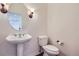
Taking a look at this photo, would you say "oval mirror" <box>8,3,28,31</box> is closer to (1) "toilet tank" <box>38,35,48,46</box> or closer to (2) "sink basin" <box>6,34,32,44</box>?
(2) "sink basin" <box>6,34,32,44</box>

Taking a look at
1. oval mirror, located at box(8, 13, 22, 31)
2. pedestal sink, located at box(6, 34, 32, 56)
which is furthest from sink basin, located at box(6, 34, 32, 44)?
oval mirror, located at box(8, 13, 22, 31)

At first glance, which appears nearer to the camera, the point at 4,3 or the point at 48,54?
the point at 4,3

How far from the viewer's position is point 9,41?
1.69 metres

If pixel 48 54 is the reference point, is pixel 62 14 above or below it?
above

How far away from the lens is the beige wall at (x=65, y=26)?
1.72 meters

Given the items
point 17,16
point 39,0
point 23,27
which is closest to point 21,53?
point 23,27

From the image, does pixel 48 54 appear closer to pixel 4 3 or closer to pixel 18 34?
pixel 18 34

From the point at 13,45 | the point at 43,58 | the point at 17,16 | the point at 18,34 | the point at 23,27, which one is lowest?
the point at 43,58

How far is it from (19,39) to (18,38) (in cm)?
2

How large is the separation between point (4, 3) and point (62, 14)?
882 millimetres

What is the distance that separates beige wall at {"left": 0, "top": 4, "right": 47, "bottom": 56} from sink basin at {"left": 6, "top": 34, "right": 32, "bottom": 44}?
0.05 meters

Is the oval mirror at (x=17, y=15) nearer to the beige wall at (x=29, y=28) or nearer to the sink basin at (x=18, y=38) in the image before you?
the beige wall at (x=29, y=28)

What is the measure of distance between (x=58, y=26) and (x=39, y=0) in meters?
0.50

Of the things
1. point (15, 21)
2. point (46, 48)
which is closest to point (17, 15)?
point (15, 21)
